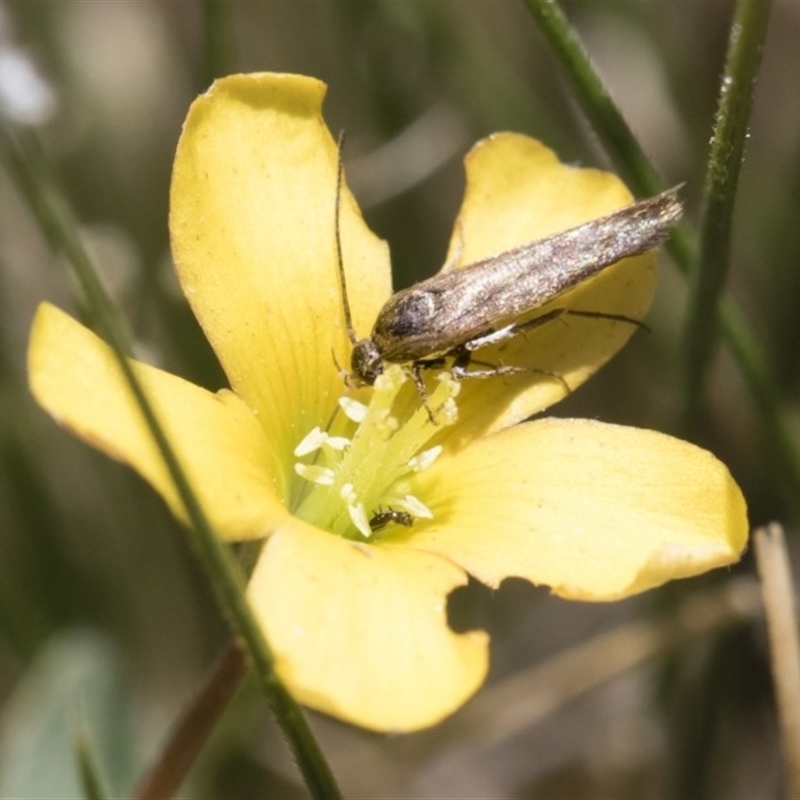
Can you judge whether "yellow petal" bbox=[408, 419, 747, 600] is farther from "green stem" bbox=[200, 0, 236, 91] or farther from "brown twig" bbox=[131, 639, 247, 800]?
"green stem" bbox=[200, 0, 236, 91]

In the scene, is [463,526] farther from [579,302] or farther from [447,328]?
[579,302]

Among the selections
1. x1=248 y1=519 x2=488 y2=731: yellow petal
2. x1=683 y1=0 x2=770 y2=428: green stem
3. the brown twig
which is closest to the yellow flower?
x1=248 y1=519 x2=488 y2=731: yellow petal

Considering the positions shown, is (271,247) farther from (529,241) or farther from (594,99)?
(594,99)

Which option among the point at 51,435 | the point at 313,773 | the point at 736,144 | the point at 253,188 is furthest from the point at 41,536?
the point at 736,144

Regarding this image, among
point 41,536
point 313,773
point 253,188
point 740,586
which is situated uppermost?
point 253,188

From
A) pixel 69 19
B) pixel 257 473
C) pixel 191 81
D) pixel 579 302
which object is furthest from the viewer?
pixel 191 81

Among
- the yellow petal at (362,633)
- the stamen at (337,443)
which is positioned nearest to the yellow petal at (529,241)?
the stamen at (337,443)

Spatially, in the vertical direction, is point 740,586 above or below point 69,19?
below
